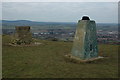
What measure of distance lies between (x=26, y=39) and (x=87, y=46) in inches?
279

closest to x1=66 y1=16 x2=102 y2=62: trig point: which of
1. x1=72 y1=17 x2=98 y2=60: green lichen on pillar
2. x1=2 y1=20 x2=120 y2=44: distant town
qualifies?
x1=72 y1=17 x2=98 y2=60: green lichen on pillar

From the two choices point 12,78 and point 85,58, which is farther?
point 85,58

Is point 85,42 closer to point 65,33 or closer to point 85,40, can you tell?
point 85,40

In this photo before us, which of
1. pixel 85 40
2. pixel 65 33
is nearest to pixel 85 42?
pixel 85 40

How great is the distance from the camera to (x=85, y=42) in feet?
26.5

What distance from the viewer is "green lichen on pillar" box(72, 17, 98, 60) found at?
8102mm

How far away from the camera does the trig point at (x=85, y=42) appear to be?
319 inches

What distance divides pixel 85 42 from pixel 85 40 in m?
0.10

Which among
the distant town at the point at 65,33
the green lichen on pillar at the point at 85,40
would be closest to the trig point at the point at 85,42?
Answer: the green lichen on pillar at the point at 85,40

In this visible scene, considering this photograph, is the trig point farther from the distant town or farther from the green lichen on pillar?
the distant town

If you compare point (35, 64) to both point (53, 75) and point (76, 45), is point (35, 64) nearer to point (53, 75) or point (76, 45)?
point (53, 75)

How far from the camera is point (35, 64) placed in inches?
285

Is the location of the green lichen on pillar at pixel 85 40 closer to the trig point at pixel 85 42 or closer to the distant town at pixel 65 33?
the trig point at pixel 85 42

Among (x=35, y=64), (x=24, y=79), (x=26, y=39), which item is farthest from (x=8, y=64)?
(x=26, y=39)
